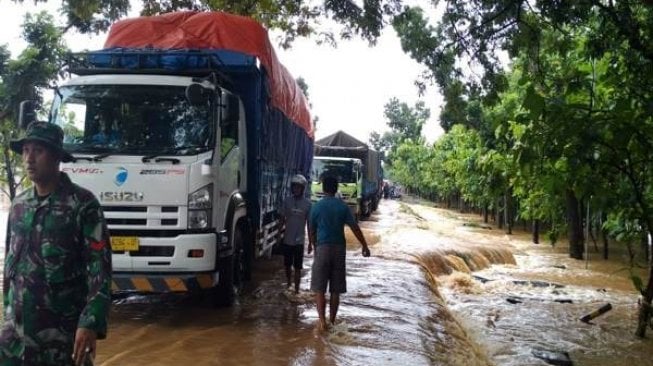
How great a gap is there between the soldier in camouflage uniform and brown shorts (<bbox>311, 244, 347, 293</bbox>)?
4.08 m

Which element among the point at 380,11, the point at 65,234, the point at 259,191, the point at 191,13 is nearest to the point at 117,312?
the point at 259,191

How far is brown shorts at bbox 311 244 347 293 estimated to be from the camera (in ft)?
22.4

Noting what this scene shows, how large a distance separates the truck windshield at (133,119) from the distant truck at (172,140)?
0.04 feet

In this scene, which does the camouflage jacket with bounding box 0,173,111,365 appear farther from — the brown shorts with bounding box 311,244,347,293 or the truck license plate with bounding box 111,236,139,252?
the brown shorts with bounding box 311,244,347,293

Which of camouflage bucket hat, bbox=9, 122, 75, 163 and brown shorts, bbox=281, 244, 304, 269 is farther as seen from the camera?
brown shorts, bbox=281, 244, 304, 269

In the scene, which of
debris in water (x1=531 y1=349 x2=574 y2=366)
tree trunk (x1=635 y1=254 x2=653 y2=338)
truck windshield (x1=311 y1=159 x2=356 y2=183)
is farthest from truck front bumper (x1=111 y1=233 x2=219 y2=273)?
truck windshield (x1=311 y1=159 x2=356 y2=183)

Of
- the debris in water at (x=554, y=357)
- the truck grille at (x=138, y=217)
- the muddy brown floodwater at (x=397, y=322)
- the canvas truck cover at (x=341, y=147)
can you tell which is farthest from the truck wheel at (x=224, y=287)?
the canvas truck cover at (x=341, y=147)

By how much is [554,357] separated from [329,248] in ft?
12.0

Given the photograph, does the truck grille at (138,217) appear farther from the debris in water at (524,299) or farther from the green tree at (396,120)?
the green tree at (396,120)

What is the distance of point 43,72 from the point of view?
12.8m

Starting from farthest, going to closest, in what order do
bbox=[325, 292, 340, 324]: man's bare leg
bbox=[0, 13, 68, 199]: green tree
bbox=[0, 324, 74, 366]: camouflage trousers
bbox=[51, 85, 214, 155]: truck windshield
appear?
bbox=[0, 13, 68, 199]: green tree, bbox=[325, 292, 340, 324]: man's bare leg, bbox=[51, 85, 214, 155]: truck windshield, bbox=[0, 324, 74, 366]: camouflage trousers

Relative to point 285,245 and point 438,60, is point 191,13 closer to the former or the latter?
point 285,245

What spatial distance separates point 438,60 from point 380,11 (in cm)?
127

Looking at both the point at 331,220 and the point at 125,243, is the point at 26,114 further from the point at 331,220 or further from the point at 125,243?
the point at 331,220
